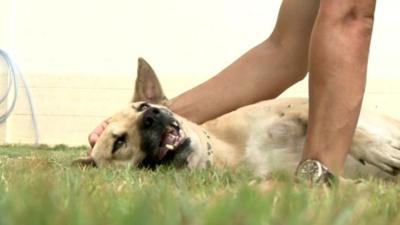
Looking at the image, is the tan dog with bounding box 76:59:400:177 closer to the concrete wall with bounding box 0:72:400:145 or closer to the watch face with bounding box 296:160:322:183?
the watch face with bounding box 296:160:322:183

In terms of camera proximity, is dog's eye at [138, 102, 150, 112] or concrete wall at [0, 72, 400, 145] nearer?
dog's eye at [138, 102, 150, 112]

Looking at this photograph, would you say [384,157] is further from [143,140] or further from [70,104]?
[70,104]

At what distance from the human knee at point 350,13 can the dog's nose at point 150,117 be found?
96cm

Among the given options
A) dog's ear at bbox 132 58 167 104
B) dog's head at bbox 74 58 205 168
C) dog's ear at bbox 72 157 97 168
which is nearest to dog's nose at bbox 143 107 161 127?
dog's head at bbox 74 58 205 168

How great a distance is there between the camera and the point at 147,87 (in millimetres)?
3477

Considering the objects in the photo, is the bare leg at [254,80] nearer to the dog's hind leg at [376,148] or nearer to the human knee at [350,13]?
the dog's hind leg at [376,148]

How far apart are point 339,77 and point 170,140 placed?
94 centimetres

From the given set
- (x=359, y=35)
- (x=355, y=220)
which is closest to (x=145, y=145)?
(x=359, y=35)

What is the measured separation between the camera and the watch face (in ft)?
6.72

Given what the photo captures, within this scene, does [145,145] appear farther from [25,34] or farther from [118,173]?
[25,34]

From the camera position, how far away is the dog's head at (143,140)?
2.96 meters

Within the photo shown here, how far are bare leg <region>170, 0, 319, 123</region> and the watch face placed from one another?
1.26m

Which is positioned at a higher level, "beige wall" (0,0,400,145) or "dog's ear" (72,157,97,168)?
"dog's ear" (72,157,97,168)

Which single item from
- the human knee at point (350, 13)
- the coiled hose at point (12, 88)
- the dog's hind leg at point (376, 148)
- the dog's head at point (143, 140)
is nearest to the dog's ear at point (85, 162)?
the dog's head at point (143, 140)
